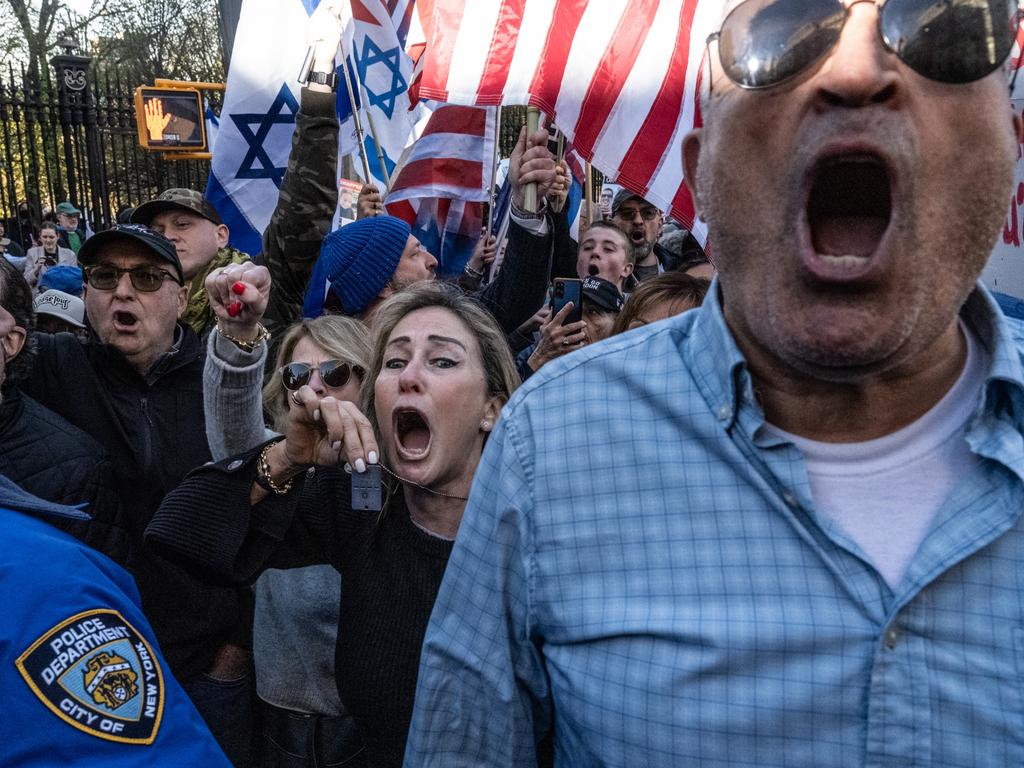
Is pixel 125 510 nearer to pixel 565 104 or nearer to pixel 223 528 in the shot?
pixel 223 528

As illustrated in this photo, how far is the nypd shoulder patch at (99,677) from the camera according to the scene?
3.86 feet

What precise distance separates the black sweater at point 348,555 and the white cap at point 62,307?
2380 millimetres

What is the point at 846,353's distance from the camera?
3.69ft

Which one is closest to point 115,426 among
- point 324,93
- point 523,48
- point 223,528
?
point 223,528

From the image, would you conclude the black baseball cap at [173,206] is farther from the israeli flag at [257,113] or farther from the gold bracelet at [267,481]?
the gold bracelet at [267,481]

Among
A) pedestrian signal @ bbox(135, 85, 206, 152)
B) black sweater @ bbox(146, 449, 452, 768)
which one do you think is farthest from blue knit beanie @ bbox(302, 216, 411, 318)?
pedestrian signal @ bbox(135, 85, 206, 152)

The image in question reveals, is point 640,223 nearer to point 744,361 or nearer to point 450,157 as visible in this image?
point 450,157

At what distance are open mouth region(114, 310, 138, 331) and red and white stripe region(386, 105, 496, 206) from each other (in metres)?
2.29

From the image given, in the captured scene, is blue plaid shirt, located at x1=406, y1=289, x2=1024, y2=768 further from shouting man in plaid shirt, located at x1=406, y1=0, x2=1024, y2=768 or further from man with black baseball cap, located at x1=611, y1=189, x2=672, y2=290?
man with black baseball cap, located at x1=611, y1=189, x2=672, y2=290

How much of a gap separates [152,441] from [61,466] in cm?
34

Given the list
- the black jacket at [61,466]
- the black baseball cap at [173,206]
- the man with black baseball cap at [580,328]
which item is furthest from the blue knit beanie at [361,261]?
the black jacket at [61,466]

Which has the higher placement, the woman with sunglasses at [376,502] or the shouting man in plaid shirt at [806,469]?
the shouting man in plaid shirt at [806,469]

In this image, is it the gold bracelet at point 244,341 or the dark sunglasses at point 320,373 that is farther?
the dark sunglasses at point 320,373

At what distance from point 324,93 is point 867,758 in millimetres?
3102
